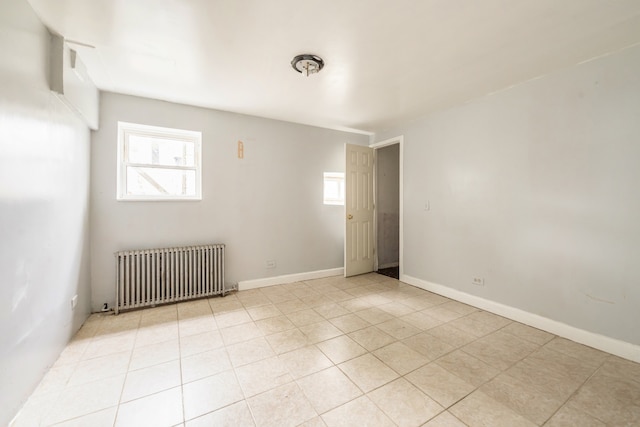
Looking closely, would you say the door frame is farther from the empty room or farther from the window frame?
the window frame

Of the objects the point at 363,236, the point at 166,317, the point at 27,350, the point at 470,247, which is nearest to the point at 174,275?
the point at 166,317

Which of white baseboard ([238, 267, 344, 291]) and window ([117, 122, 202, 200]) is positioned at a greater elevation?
window ([117, 122, 202, 200])

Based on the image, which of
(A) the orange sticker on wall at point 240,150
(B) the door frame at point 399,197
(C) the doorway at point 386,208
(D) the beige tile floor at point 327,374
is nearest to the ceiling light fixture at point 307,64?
(A) the orange sticker on wall at point 240,150

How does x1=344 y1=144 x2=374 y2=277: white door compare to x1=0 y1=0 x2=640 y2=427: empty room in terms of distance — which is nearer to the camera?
x1=0 y1=0 x2=640 y2=427: empty room

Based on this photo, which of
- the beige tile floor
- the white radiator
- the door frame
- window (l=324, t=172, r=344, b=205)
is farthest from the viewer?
window (l=324, t=172, r=344, b=205)

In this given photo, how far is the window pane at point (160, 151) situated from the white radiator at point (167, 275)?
1.15m

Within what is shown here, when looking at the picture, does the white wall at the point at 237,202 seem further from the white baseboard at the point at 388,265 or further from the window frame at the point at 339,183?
the white baseboard at the point at 388,265

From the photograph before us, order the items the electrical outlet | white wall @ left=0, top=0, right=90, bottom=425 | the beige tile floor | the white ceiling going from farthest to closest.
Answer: the electrical outlet
the white ceiling
the beige tile floor
white wall @ left=0, top=0, right=90, bottom=425

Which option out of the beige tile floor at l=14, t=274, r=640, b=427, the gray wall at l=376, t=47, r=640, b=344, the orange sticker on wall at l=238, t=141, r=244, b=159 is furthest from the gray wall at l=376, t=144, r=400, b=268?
the orange sticker on wall at l=238, t=141, r=244, b=159

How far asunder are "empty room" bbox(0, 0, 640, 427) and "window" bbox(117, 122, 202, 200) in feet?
0.08

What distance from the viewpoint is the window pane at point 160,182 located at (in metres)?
3.15

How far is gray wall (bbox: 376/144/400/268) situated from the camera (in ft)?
16.3

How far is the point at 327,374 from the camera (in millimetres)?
1870

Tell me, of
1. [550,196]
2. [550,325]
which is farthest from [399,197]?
[550,325]
